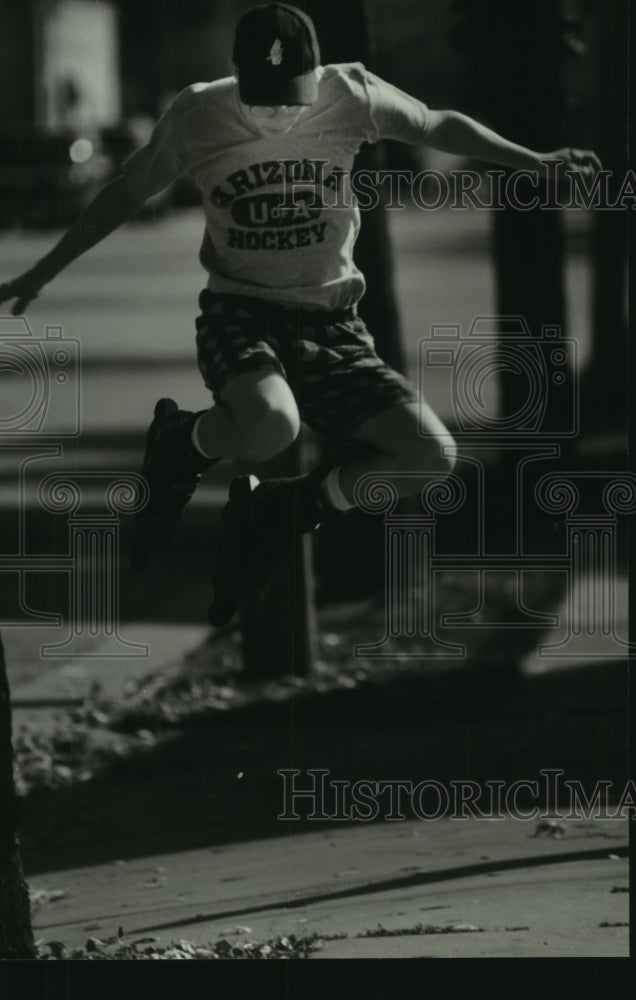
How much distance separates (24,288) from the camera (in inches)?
206

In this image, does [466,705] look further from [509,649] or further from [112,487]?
[112,487]

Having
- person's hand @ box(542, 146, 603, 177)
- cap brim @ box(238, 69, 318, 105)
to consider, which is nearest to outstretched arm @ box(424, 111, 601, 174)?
person's hand @ box(542, 146, 603, 177)

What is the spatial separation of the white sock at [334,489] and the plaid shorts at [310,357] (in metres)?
0.12

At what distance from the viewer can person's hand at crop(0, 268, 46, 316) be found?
5.22 meters

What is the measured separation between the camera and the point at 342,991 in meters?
4.98

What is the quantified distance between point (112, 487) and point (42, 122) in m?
1.62

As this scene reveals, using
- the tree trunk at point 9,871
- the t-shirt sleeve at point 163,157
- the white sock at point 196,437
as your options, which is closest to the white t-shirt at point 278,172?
the t-shirt sleeve at point 163,157

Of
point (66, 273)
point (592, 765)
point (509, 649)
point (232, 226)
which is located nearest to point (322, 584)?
point (509, 649)

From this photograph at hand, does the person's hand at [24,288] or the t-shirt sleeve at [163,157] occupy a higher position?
the t-shirt sleeve at [163,157]

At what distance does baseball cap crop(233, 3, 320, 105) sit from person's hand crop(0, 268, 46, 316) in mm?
829

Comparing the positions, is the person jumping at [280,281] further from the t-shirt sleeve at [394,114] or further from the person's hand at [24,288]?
the person's hand at [24,288]

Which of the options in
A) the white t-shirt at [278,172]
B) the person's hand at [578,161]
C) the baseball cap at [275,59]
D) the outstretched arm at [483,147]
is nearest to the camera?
the baseball cap at [275,59]

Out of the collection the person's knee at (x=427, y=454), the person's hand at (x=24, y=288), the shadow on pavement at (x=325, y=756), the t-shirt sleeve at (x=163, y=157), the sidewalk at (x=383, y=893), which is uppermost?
the t-shirt sleeve at (x=163, y=157)

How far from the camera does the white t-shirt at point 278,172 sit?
496 centimetres
